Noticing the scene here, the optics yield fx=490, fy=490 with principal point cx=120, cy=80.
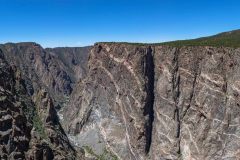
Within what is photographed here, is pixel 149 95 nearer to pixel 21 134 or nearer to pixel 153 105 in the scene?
pixel 153 105

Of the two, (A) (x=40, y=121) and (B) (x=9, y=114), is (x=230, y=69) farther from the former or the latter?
(B) (x=9, y=114)

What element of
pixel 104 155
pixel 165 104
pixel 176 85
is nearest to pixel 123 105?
pixel 165 104

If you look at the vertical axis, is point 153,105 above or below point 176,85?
below

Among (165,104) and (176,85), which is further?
(165,104)

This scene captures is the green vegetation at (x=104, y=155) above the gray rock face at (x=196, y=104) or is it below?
below

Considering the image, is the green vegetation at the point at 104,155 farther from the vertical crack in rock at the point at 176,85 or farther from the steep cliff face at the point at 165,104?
the vertical crack in rock at the point at 176,85

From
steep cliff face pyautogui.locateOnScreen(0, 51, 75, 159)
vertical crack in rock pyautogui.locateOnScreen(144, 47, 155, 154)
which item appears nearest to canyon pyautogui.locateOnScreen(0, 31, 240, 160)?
vertical crack in rock pyautogui.locateOnScreen(144, 47, 155, 154)

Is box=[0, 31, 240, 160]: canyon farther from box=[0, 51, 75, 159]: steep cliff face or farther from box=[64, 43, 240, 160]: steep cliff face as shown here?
box=[0, 51, 75, 159]: steep cliff face

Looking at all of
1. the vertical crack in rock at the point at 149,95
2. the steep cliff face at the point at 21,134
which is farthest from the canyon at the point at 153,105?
the steep cliff face at the point at 21,134
